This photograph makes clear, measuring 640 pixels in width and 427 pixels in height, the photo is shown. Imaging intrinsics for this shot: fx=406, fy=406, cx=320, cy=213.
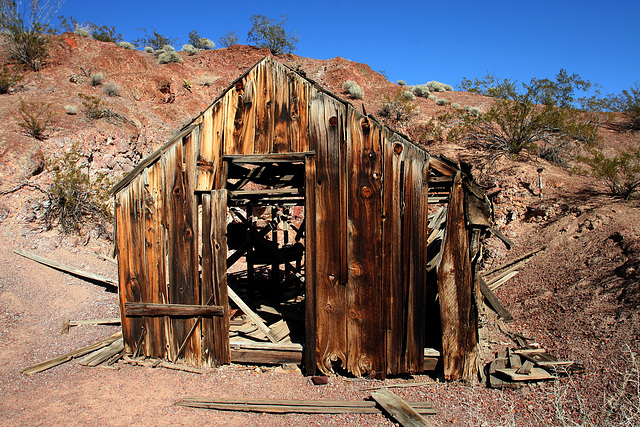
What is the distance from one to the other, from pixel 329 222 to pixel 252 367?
2433 mm

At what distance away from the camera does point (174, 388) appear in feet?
17.3

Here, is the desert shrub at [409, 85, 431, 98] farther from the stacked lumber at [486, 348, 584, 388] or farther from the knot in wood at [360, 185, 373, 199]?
the knot in wood at [360, 185, 373, 199]

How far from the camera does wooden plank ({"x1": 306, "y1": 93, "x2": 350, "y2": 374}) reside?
17.1ft

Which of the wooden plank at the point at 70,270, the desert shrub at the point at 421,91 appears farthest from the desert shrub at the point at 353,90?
the wooden plank at the point at 70,270

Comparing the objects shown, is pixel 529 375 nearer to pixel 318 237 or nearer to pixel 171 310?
pixel 318 237

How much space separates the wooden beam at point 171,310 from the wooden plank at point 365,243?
1877mm

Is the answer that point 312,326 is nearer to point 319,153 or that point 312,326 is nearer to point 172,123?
point 319,153

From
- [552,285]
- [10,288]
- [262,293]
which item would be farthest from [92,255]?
[552,285]

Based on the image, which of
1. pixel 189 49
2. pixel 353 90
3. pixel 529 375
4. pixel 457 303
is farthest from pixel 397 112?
pixel 189 49

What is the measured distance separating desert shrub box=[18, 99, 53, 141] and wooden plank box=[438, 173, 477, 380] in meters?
12.3

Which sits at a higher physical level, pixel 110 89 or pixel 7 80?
pixel 110 89

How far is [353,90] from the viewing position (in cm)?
2183

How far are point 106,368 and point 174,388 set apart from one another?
4.27 feet

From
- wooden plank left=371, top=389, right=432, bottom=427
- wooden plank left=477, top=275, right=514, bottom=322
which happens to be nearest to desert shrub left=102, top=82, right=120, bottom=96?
wooden plank left=477, top=275, right=514, bottom=322
